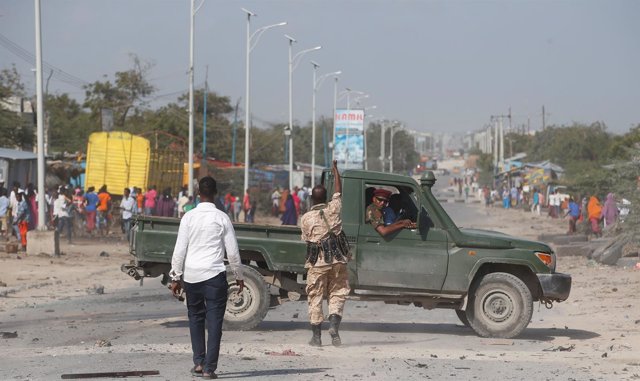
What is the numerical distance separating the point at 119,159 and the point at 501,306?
29.8m

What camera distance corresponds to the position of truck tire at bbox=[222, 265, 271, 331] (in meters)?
12.6

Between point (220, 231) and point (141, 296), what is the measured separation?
8.98 meters

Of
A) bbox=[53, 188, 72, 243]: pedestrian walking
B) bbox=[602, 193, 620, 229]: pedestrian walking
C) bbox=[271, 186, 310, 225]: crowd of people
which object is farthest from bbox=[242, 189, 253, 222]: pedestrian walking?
bbox=[602, 193, 620, 229]: pedestrian walking

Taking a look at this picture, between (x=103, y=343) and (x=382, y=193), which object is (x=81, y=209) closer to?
(x=382, y=193)

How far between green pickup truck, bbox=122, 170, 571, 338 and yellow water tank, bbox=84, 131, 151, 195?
2837 cm

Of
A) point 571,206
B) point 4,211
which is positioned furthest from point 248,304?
point 571,206

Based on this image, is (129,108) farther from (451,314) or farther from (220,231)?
(220,231)

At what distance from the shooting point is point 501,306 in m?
12.7

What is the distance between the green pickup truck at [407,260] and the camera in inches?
494

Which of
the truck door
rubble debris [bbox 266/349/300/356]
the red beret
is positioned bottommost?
rubble debris [bbox 266/349/300/356]

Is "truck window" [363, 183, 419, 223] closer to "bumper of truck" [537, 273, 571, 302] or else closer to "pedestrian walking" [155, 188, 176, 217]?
"bumper of truck" [537, 273, 571, 302]

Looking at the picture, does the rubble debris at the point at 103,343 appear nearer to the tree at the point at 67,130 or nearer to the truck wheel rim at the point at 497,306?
the truck wheel rim at the point at 497,306

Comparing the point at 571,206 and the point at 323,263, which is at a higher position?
the point at 571,206

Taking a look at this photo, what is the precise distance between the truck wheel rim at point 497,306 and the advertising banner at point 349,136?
73.2 m
